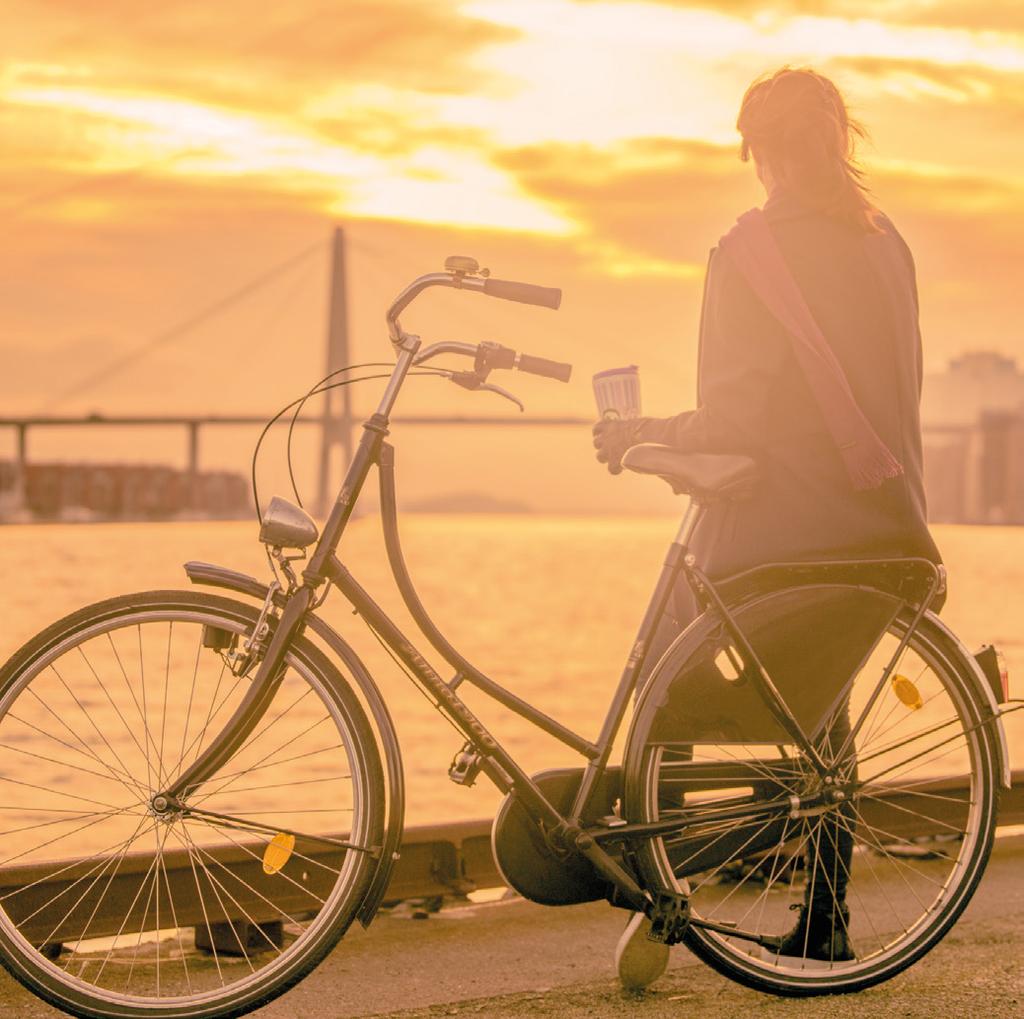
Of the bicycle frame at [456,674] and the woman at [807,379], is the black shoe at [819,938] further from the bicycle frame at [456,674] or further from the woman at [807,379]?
the woman at [807,379]

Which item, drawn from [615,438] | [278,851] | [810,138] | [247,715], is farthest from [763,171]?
[278,851]

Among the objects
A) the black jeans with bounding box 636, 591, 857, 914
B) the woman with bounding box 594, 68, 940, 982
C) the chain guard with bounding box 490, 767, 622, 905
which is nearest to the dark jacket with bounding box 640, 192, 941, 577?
the woman with bounding box 594, 68, 940, 982

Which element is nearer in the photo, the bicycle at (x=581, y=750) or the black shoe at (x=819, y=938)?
the bicycle at (x=581, y=750)

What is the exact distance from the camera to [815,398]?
2.42 m

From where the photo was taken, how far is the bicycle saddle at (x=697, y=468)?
7.87ft

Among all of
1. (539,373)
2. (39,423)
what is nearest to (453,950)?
(539,373)

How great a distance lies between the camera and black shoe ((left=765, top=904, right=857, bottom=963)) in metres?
2.61

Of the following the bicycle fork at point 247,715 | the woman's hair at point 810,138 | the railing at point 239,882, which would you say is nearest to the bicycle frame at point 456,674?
the bicycle fork at point 247,715

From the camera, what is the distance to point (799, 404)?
2445 mm

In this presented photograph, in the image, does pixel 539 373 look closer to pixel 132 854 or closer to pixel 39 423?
pixel 132 854

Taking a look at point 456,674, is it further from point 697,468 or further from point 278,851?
point 697,468

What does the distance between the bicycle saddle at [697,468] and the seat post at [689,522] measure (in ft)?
0.11

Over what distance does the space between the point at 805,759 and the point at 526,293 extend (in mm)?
857

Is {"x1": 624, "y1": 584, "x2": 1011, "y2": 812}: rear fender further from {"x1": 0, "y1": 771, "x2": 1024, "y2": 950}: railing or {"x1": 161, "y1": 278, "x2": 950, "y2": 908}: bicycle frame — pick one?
{"x1": 0, "y1": 771, "x2": 1024, "y2": 950}: railing
